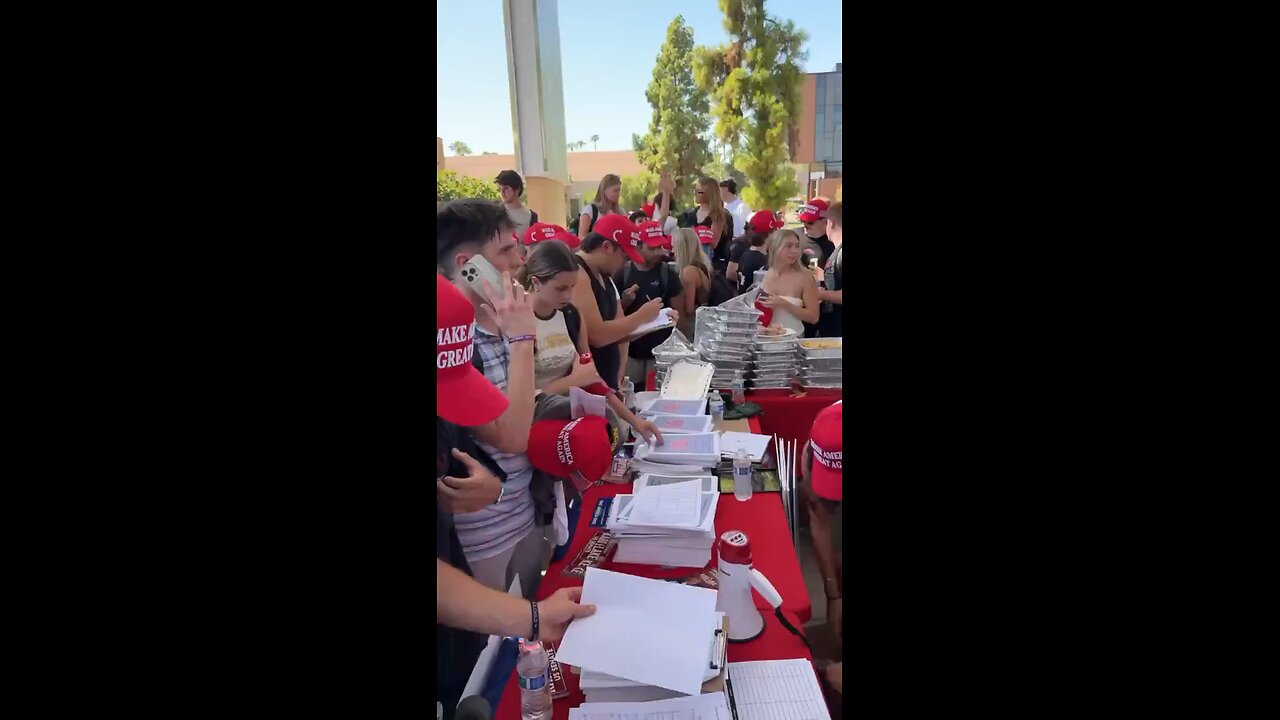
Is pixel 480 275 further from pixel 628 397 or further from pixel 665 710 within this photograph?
pixel 628 397

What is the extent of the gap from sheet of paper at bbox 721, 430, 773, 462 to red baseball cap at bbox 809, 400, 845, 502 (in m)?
0.59

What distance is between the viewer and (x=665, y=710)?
1.10 meters

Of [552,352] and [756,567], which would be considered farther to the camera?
[552,352]

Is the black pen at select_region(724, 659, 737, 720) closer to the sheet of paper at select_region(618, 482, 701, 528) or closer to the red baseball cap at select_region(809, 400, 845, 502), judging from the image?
the sheet of paper at select_region(618, 482, 701, 528)

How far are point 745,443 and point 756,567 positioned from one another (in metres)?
0.87

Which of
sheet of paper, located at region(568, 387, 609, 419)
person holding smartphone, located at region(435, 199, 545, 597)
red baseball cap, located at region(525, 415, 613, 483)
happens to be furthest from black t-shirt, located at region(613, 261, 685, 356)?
person holding smartphone, located at region(435, 199, 545, 597)

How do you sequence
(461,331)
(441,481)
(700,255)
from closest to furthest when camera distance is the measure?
(461,331), (441,481), (700,255)

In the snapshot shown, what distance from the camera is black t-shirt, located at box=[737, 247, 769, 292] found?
14.8 ft

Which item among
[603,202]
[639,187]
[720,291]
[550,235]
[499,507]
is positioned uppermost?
[639,187]

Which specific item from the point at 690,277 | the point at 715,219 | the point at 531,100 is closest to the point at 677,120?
the point at 531,100
